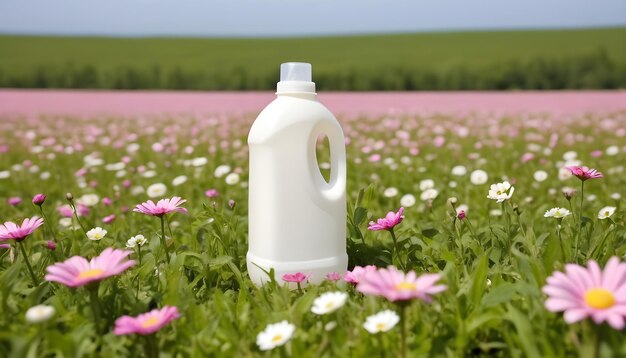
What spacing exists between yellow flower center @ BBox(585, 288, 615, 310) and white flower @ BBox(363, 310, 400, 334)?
41cm

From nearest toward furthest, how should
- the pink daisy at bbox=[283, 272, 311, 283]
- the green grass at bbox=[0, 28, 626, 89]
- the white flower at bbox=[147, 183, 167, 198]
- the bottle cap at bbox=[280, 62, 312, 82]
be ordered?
the pink daisy at bbox=[283, 272, 311, 283] < the bottle cap at bbox=[280, 62, 312, 82] < the white flower at bbox=[147, 183, 167, 198] < the green grass at bbox=[0, 28, 626, 89]

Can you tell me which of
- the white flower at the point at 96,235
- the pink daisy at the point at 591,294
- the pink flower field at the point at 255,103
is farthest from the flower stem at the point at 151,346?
the pink flower field at the point at 255,103

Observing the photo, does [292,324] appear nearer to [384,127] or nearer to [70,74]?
[384,127]

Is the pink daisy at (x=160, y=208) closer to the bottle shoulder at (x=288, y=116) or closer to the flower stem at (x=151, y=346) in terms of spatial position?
the bottle shoulder at (x=288, y=116)

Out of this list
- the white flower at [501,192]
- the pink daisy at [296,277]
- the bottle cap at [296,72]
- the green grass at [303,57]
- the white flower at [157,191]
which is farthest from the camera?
the green grass at [303,57]

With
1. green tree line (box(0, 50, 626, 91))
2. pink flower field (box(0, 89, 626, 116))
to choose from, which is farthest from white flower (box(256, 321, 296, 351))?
green tree line (box(0, 50, 626, 91))

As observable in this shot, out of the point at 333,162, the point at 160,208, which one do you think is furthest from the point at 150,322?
the point at 333,162

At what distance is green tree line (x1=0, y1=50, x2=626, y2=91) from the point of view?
651 inches

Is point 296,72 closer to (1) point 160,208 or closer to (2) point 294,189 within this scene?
(2) point 294,189

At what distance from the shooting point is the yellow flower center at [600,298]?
1145mm

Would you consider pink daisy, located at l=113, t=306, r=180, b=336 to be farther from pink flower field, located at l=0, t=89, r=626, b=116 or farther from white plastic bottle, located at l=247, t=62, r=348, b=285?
pink flower field, located at l=0, t=89, r=626, b=116

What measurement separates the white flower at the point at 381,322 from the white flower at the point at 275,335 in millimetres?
186

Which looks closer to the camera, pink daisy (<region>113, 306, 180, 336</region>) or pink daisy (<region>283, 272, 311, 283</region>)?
pink daisy (<region>113, 306, 180, 336</region>)

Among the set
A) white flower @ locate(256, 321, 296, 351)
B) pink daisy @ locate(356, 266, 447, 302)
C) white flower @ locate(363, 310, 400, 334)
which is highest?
pink daisy @ locate(356, 266, 447, 302)
